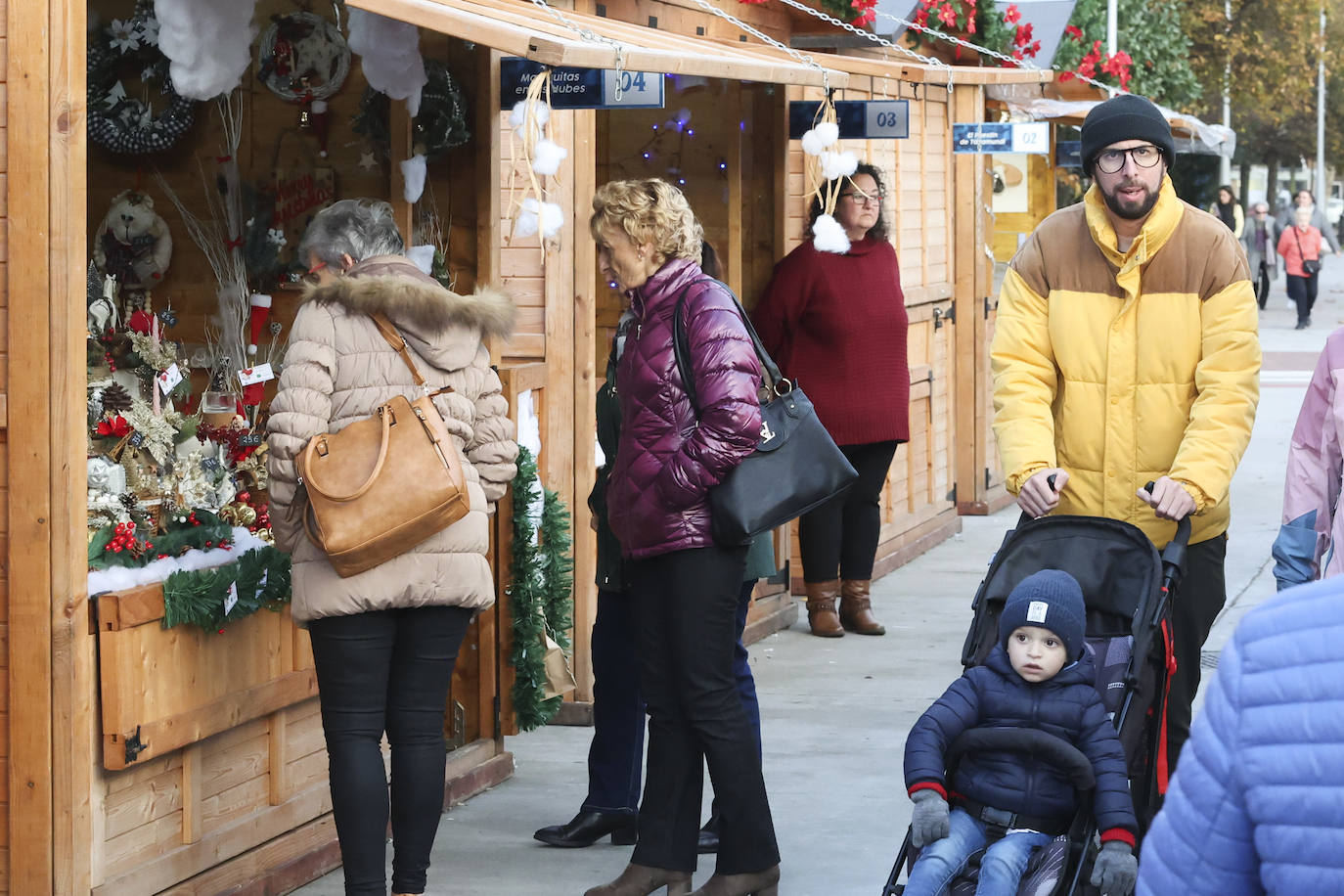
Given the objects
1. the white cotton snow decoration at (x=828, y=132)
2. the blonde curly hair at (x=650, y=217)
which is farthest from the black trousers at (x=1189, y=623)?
the white cotton snow decoration at (x=828, y=132)

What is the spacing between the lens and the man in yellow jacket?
4574 millimetres

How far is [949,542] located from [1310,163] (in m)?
57.2

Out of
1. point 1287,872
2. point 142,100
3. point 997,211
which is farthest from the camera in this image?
point 997,211

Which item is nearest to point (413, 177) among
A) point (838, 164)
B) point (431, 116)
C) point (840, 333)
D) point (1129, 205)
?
point (431, 116)

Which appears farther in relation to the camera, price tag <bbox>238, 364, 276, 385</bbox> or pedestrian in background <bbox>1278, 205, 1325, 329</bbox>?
pedestrian in background <bbox>1278, 205, 1325, 329</bbox>

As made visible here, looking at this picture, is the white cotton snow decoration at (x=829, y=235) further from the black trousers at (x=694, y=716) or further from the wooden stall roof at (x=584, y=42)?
the black trousers at (x=694, y=716)

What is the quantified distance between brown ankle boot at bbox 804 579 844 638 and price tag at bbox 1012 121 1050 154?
11.7 feet

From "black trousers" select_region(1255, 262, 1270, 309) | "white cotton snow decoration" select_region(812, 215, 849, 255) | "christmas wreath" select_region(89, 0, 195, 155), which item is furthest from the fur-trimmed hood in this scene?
"black trousers" select_region(1255, 262, 1270, 309)

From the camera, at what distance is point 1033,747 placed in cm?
420

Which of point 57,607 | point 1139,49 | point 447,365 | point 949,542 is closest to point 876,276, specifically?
point 949,542

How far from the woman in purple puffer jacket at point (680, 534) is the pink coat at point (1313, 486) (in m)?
1.30

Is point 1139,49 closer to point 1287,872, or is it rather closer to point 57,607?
point 57,607

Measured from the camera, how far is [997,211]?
14.2 m

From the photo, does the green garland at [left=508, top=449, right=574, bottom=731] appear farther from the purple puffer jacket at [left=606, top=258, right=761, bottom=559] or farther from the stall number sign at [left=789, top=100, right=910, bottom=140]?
the stall number sign at [left=789, top=100, right=910, bottom=140]
